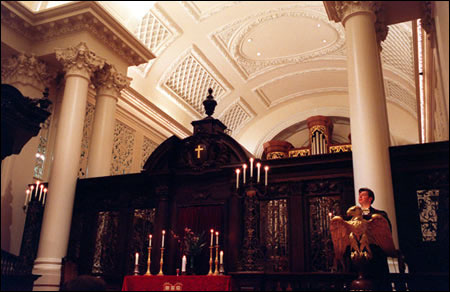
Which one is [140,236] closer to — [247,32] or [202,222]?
[202,222]

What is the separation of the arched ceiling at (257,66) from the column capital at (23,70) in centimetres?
208

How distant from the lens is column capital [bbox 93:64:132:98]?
1041cm

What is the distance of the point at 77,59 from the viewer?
31.1 ft

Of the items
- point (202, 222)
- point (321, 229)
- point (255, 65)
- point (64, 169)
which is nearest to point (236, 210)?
point (202, 222)

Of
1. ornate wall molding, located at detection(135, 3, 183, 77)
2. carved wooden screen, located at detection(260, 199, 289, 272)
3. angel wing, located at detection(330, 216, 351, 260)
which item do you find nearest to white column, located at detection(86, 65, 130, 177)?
ornate wall molding, located at detection(135, 3, 183, 77)

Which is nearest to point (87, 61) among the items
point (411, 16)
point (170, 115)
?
point (170, 115)

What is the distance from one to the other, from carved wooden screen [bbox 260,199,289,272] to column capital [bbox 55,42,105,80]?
4.66 m

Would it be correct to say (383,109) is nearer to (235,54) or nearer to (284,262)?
(284,262)

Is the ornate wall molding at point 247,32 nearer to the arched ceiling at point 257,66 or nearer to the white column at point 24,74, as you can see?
the arched ceiling at point 257,66

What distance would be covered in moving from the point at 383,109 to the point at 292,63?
313 inches

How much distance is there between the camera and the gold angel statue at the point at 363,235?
4.44 metres

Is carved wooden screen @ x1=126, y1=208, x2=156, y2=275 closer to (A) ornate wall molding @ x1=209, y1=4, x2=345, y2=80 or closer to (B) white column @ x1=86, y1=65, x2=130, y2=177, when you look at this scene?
(B) white column @ x1=86, y1=65, x2=130, y2=177

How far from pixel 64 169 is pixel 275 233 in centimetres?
427

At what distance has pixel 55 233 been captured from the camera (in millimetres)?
8539
